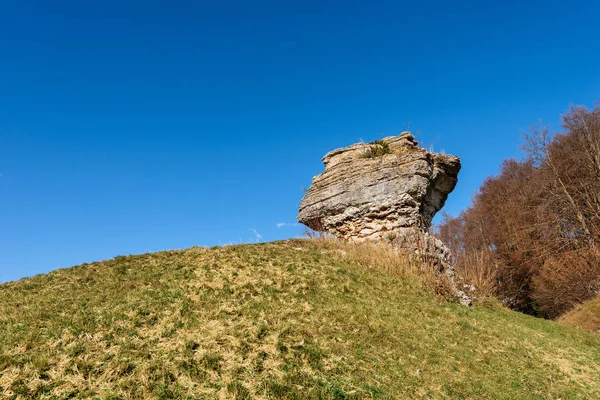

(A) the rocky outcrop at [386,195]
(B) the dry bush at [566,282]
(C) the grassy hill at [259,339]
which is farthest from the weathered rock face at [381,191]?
(B) the dry bush at [566,282]

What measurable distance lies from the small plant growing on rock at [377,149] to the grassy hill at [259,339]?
21.2 ft

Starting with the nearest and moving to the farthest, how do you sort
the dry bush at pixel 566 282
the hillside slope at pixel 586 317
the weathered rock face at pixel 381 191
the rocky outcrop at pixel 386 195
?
1. the rocky outcrop at pixel 386 195
2. the weathered rock face at pixel 381 191
3. the hillside slope at pixel 586 317
4. the dry bush at pixel 566 282

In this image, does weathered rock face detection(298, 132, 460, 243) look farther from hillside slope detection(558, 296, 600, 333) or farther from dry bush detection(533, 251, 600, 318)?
dry bush detection(533, 251, 600, 318)

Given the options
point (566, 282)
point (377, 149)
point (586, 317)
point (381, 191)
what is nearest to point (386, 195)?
point (381, 191)

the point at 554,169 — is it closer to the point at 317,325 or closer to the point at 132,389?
the point at 317,325

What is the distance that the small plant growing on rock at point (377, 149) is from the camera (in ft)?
47.1

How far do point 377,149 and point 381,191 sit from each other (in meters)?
2.53

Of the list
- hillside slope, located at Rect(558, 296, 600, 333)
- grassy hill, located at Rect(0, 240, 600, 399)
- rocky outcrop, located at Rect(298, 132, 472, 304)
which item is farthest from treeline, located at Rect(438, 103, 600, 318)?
grassy hill, located at Rect(0, 240, 600, 399)

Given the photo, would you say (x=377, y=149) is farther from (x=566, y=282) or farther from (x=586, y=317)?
(x=566, y=282)

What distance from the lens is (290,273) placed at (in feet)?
27.3

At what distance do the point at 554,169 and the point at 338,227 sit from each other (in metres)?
16.8

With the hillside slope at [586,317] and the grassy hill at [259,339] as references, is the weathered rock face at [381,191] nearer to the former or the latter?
the grassy hill at [259,339]

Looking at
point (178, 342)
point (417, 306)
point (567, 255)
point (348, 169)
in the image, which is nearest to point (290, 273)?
point (417, 306)

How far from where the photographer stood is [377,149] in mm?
14539
